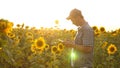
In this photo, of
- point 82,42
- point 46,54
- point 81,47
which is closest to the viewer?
point 81,47

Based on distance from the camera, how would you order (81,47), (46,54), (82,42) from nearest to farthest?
1. (81,47)
2. (82,42)
3. (46,54)

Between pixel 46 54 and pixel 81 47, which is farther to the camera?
pixel 46 54

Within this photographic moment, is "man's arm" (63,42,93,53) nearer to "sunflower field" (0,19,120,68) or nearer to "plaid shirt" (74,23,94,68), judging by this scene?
"plaid shirt" (74,23,94,68)

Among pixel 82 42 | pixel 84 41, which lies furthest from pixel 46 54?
pixel 84 41

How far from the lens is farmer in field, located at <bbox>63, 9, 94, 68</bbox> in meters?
5.40

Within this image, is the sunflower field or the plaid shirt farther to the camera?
the sunflower field

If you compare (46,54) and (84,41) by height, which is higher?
(84,41)

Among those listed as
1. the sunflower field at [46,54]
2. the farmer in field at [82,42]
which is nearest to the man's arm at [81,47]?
the farmer in field at [82,42]

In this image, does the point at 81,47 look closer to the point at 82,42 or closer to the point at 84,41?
the point at 84,41

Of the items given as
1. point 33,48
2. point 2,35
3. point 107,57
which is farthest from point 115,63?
point 2,35

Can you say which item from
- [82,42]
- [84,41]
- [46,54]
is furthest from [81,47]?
[46,54]

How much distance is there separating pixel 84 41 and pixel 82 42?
185mm

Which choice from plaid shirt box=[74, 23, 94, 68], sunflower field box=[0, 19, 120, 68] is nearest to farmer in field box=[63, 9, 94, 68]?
plaid shirt box=[74, 23, 94, 68]

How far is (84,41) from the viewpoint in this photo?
542 centimetres
